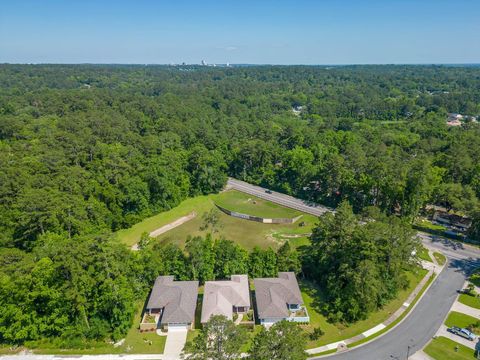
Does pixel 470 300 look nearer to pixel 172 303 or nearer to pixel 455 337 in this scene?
pixel 455 337

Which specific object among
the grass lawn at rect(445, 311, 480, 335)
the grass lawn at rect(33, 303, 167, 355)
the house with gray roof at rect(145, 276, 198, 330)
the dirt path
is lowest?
the dirt path

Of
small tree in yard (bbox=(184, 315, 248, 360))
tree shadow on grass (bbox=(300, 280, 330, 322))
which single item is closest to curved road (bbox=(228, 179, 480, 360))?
tree shadow on grass (bbox=(300, 280, 330, 322))

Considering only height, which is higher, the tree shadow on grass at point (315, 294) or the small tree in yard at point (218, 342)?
the small tree in yard at point (218, 342)

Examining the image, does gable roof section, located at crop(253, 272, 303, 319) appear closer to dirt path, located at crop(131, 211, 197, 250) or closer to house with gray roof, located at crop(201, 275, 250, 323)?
house with gray roof, located at crop(201, 275, 250, 323)

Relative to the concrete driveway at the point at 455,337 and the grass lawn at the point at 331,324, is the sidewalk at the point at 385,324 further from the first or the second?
the concrete driveway at the point at 455,337

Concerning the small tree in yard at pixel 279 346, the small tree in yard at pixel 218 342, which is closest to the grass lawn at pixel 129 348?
the small tree in yard at pixel 218 342

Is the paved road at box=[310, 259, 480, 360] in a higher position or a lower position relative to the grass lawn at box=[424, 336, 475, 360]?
lower
